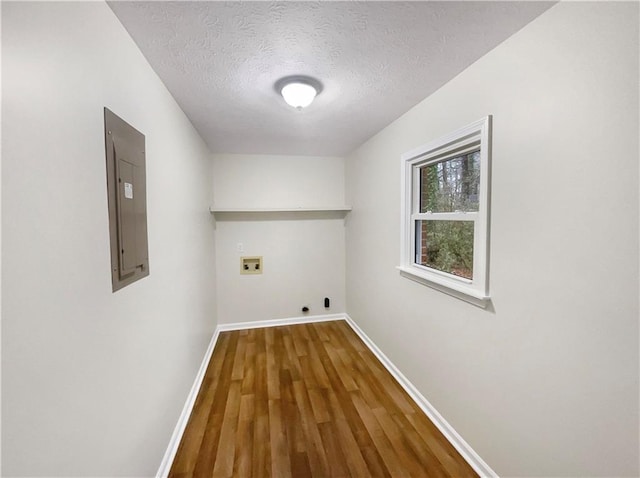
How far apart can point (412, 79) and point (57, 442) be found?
7.43 feet

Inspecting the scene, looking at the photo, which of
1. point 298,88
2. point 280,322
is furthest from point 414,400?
point 298,88

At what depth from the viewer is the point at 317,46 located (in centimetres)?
131

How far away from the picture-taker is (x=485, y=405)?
1.46 m

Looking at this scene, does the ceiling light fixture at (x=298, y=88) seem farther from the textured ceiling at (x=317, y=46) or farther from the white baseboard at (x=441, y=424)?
the white baseboard at (x=441, y=424)

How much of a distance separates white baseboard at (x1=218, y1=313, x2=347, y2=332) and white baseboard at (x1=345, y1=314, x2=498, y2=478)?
3.69ft

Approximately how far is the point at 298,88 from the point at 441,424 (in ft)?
7.96

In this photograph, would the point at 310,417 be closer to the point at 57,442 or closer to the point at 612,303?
the point at 57,442

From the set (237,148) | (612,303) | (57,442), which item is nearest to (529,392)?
(612,303)

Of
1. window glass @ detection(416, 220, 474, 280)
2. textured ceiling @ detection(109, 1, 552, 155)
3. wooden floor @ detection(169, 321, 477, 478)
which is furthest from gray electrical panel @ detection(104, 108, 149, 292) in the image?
window glass @ detection(416, 220, 474, 280)

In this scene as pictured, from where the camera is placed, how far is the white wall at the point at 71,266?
632 millimetres

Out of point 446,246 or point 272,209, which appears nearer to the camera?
point 446,246

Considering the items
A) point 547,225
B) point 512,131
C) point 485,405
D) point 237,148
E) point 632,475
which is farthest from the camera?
point 237,148

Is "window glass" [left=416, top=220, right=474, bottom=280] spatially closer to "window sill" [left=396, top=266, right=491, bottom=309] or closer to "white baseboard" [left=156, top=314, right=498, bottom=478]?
"window sill" [left=396, top=266, right=491, bottom=309]

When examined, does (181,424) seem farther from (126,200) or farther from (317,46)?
(317,46)
